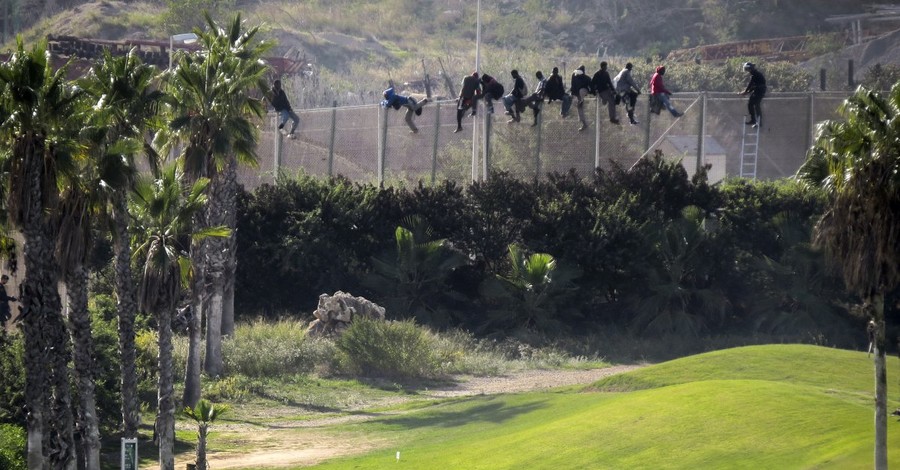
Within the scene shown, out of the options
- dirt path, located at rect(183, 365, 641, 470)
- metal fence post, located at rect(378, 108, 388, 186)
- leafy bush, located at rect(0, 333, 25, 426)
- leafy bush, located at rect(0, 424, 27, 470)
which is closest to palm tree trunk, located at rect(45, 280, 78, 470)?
leafy bush, located at rect(0, 424, 27, 470)

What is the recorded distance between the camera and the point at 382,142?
163 feet

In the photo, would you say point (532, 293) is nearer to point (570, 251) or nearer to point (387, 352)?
point (570, 251)

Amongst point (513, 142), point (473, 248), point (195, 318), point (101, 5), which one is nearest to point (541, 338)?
point (473, 248)

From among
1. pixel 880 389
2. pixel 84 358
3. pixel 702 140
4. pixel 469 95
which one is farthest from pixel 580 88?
pixel 880 389

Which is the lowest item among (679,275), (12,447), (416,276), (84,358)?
(12,447)

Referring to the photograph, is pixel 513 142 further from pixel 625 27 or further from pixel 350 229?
pixel 625 27

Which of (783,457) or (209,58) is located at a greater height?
(209,58)

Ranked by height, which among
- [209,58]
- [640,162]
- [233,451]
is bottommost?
[233,451]

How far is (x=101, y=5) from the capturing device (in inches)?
3824

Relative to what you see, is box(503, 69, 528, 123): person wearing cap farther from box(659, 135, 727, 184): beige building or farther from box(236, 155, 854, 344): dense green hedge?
box(659, 135, 727, 184): beige building

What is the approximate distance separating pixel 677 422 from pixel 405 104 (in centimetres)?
2306

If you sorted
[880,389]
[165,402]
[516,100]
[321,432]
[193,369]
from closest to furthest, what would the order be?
[880,389] → [165,402] → [321,432] → [193,369] → [516,100]

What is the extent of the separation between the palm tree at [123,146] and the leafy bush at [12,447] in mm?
2009

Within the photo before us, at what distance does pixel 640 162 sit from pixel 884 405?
24.4m
